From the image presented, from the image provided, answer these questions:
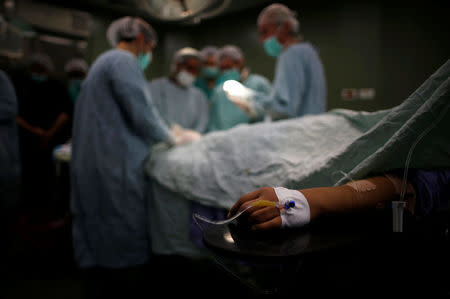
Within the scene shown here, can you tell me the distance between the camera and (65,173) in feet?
8.35

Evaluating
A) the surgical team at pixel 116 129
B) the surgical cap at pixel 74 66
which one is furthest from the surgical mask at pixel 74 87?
the surgical team at pixel 116 129

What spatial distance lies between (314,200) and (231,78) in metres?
2.78

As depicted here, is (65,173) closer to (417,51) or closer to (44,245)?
(44,245)

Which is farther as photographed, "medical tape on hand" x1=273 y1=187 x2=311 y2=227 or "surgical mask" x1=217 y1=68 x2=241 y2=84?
"surgical mask" x1=217 y1=68 x2=241 y2=84

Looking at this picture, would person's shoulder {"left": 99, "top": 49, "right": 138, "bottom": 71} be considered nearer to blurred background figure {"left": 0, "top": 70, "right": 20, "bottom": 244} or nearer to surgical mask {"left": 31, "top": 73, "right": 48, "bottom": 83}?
surgical mask {"left": 31, "top": 73, "right": 48, "bottom": 83}

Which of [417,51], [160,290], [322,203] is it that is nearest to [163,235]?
[160,290]

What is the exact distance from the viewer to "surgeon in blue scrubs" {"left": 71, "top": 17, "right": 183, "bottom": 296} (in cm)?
171

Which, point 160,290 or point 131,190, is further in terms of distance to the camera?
point 160,290

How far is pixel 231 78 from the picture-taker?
329cm

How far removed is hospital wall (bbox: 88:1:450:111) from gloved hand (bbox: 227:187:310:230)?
19.9 inches

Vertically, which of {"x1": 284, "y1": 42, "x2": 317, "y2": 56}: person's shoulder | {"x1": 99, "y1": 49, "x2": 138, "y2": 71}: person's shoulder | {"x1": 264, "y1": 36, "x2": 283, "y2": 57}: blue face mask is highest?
{"x1": 264, "y1": 36, "x2": 283, "y2": 57}: blue face mask

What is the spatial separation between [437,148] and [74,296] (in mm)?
2178

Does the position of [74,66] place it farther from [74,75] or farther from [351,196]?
[351,196]

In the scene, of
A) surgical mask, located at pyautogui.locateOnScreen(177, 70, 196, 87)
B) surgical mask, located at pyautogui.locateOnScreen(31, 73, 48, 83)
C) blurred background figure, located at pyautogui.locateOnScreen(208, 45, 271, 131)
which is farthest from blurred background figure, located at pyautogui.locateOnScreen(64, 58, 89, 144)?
blurred background figure, located at pyautogui.locateOnScreen(208, 45, 271, 131)
